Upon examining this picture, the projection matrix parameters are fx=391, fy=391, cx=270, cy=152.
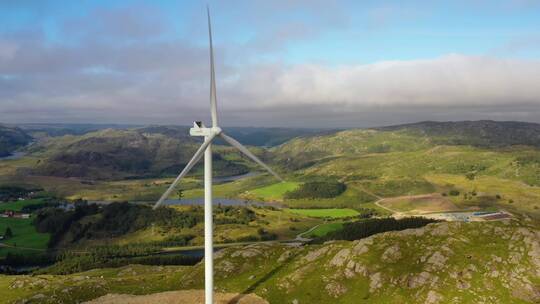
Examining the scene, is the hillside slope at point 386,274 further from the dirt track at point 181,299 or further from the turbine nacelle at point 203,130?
the turbine nacelle at point 203,130

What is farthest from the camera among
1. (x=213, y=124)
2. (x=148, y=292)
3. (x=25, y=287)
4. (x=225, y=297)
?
(x=25, y=287)

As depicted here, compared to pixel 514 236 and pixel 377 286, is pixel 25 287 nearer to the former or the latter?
pixel 377 286

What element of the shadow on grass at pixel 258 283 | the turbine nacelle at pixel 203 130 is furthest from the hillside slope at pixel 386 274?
the turbine nacelle at pixel 203 130

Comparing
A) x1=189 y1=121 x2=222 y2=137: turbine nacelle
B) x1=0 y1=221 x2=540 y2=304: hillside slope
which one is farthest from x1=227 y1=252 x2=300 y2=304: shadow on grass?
x1=189 y1=121 x2=222 y2=137: turbine nacelle

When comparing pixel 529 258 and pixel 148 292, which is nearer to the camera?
pixel 529 258

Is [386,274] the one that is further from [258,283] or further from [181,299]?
Result: [181,299]

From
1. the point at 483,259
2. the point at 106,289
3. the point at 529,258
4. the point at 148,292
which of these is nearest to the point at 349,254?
the point at 483,259
